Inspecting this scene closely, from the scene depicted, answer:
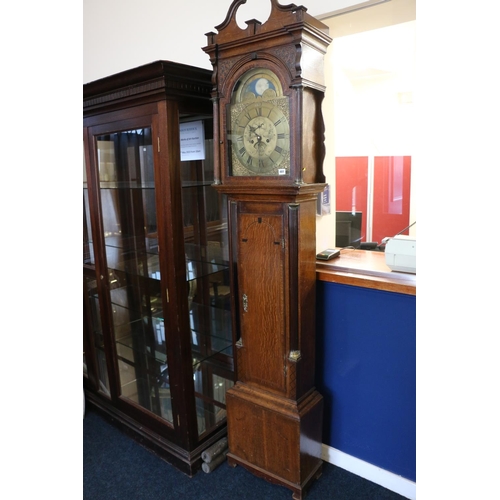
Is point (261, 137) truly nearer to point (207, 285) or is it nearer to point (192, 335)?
point (207, 285)

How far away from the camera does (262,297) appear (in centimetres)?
170

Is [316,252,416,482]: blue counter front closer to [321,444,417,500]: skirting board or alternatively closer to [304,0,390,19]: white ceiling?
[321,444,417,500]: skirting board

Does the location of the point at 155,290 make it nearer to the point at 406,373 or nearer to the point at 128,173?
the point at 128,173

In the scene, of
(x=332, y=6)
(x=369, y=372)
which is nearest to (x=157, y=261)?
(x=369, y=372)

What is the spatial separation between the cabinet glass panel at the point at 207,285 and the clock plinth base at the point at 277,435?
258 millimetres

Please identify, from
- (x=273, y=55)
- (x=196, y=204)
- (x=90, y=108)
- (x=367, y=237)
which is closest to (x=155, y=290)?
(x=196, y=204)

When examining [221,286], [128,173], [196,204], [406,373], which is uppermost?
[128,173]

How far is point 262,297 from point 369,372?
23.7 inches

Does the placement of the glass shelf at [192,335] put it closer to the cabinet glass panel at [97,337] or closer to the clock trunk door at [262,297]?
the cabinet glass panel at [97,337]

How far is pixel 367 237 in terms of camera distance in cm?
264

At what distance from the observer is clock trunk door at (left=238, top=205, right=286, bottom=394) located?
64.4 inches

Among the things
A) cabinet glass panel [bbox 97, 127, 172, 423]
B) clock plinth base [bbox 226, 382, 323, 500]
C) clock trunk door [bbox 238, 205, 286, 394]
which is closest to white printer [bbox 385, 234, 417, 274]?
clock trunk door [bbox 238, 205, 286, 394]

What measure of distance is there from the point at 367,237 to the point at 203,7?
162 cm

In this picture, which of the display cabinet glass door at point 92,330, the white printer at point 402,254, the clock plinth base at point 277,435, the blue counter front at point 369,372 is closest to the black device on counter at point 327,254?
the blue counter front at point 369,372
